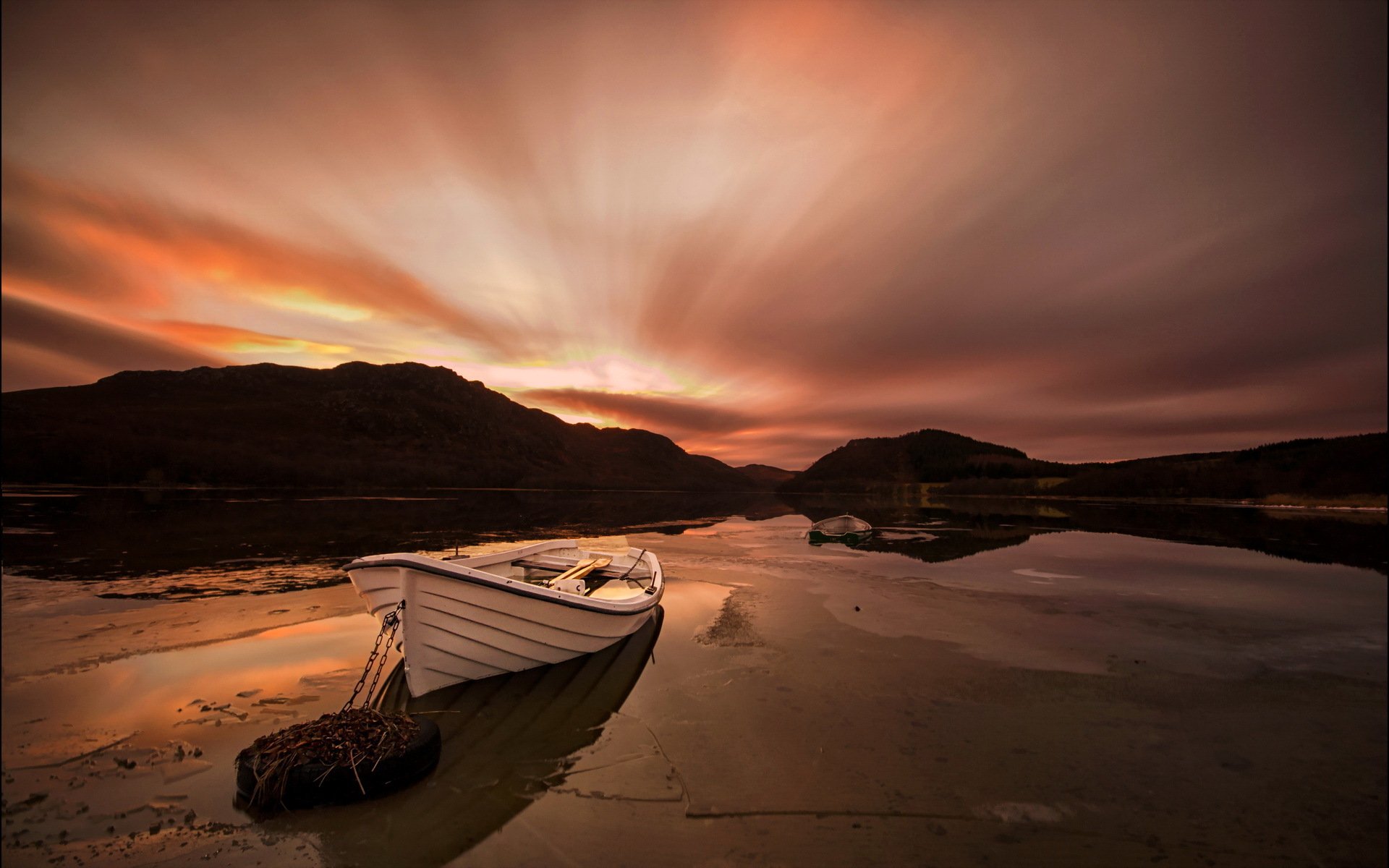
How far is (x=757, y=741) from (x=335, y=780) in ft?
16.0

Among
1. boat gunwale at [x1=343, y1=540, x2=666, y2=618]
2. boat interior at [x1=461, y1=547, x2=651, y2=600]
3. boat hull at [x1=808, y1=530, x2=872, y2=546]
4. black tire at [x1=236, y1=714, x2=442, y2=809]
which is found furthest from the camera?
boat hull at [x1=808, y1=530, x2=872, y2=546]

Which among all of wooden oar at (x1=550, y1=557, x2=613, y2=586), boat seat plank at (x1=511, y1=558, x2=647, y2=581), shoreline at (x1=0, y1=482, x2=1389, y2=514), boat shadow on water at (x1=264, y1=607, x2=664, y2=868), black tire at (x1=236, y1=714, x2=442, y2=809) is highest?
wooden oar at (x1=550, y1=557, x2=613, y2=586)

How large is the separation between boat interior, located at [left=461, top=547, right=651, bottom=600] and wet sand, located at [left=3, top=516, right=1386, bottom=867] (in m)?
1.62

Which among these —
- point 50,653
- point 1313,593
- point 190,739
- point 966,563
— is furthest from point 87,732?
point 1313,593

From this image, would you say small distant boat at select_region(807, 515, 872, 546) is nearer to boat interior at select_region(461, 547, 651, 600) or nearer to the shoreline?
boat interior at select_region(461, 547, 651, 600)

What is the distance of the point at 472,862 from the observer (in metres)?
4.78

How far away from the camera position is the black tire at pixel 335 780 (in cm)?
535

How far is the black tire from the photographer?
535 cm

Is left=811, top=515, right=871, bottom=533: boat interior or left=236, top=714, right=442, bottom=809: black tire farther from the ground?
left=236, top=714, right=442, bottom=809: black tire

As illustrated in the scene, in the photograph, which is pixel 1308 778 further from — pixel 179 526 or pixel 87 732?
pixel 179 526

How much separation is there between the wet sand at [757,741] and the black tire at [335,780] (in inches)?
5.8

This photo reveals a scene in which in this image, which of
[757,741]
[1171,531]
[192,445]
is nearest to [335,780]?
[757,741]

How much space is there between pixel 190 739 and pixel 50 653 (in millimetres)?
5664

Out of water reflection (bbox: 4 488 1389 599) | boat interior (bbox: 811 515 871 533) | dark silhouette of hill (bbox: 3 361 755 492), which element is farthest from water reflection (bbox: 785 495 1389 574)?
dark silhouette of hill (bbox: 3 361 755 492)
